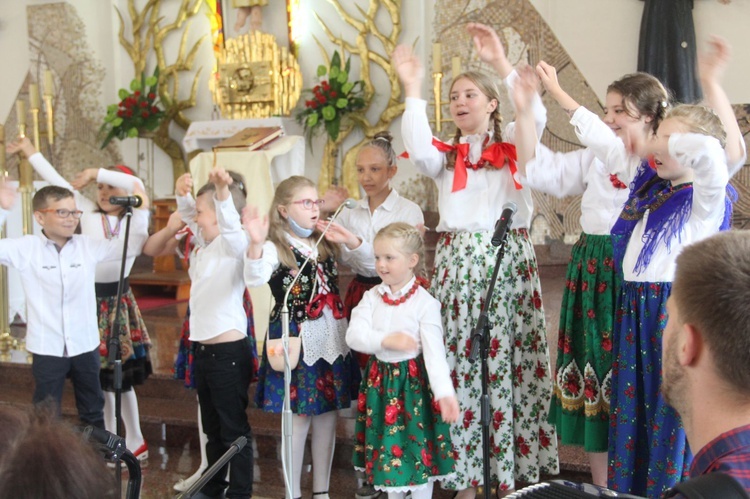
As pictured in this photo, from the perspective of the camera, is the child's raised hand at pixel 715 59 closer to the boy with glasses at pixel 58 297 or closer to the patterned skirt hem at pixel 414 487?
the patterned skirt hem at pixel 414 487

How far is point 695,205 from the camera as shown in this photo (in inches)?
87.4

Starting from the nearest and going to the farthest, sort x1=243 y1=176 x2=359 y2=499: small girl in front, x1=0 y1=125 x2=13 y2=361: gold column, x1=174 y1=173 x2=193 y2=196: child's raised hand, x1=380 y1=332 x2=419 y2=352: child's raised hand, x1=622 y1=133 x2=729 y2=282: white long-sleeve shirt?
x1=622 y1=133 x2=729 y2=282: white long-sleeve shirt, x1=380 y1=332 x2=419 y2=352: child's raised hand, x1=243 y1=176 x2=359 y2=499: small girl in front, x1=174 y1=173 x2=193 y2=196: child's raised hand, x1=0 y1=125 x2=13 y2=361: gold column

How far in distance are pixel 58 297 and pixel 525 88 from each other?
2.14 m

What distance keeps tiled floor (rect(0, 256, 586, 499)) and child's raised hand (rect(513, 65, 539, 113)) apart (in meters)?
1.52

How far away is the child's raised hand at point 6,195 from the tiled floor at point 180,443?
1326 mm

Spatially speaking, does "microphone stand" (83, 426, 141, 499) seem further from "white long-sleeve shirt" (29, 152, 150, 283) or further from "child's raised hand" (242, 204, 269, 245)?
"white long-sleeve shirt" (29, 152, 150, 283)

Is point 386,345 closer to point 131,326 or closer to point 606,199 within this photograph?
point 606,199

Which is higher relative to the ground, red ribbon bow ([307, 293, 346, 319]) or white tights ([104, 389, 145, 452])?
red ribbon bow ([307, 293, 346, 319])

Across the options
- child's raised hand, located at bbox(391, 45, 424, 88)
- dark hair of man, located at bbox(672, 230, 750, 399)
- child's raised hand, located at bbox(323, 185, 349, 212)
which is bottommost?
dark hair of man, located at bbox(672, 230, 750, 399)

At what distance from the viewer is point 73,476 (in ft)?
2.91

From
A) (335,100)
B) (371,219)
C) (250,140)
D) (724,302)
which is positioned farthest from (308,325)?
(335,100)

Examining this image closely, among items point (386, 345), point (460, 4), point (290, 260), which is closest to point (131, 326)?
point (290, 260)

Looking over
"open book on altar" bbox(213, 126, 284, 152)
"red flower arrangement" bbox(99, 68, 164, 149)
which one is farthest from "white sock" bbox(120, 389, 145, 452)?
"red flower arrangement" bbox(99, 68, 164, 149)

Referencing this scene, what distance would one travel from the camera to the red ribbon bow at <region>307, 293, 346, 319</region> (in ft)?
9.90
